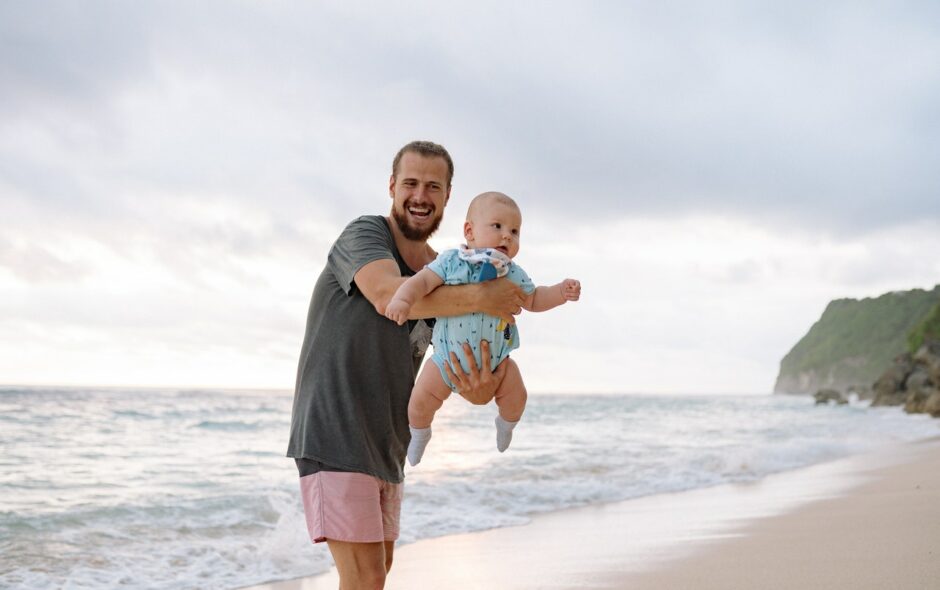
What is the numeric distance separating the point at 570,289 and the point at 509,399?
50 cm

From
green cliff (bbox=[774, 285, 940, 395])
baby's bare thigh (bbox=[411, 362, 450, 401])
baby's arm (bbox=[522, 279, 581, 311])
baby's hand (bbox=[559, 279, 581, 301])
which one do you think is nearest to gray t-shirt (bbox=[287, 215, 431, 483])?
baby's bare thigh (bbox=[411, 362, 450, 401])

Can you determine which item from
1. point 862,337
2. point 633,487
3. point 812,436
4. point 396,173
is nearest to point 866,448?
point 812,436

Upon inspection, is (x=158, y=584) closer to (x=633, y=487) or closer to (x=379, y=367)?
(x=379, y=367)

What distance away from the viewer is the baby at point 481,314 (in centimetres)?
301

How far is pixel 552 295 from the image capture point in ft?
10.4

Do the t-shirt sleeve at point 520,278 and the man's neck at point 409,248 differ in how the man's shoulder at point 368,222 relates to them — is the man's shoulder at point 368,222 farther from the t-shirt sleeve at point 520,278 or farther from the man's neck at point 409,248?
the t-shirt sleeve at point 520,278

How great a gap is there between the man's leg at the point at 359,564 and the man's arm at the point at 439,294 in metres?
0.88

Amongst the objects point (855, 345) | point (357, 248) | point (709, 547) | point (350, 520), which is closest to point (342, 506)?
point (350, 520)

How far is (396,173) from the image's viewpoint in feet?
11.0

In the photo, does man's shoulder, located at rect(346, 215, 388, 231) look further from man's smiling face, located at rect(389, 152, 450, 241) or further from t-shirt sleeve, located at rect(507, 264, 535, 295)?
t-shirt sleeve, located at rect(507, 264, 535, 295)

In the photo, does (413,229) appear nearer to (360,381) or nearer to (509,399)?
(360,381)

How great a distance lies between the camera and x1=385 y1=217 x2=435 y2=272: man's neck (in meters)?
3.36

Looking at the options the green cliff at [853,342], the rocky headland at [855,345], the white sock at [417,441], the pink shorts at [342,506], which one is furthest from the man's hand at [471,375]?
the green cliff at [853,342]

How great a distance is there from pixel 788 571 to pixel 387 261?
410 centimetres
